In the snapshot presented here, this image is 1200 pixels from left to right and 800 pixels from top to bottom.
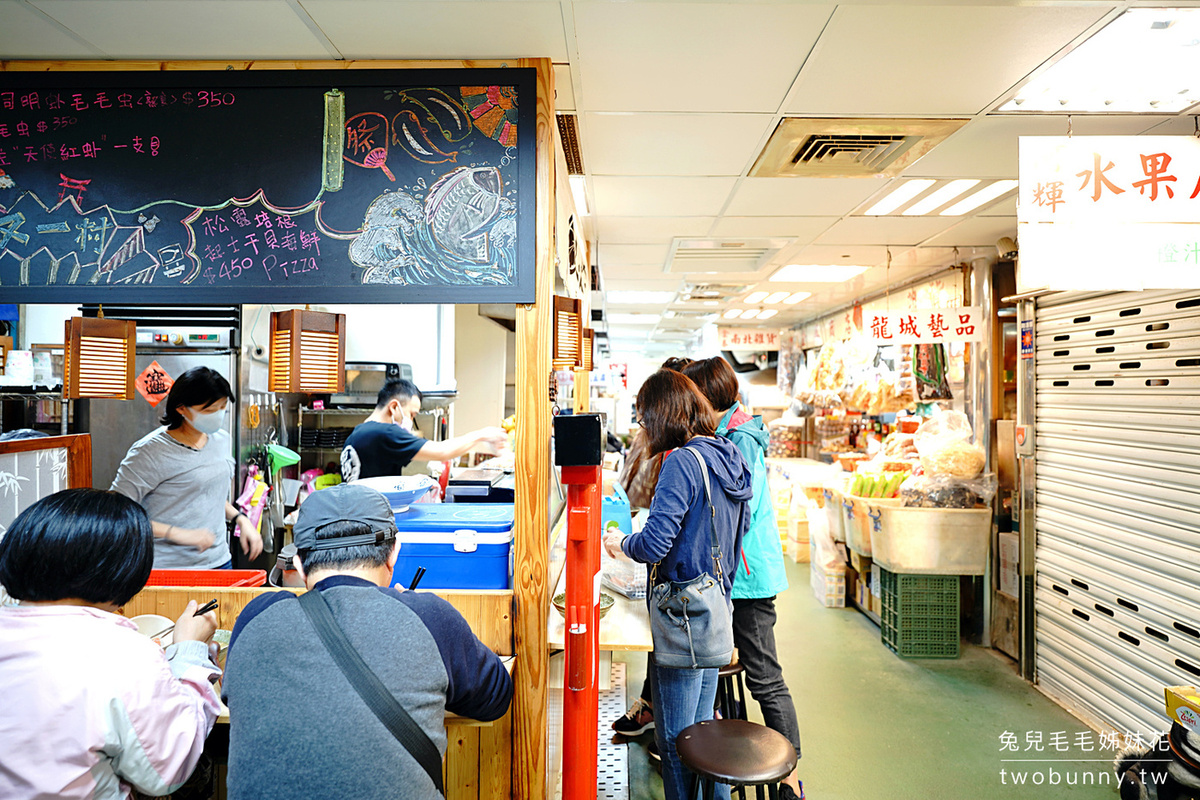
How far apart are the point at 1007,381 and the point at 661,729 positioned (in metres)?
4.09

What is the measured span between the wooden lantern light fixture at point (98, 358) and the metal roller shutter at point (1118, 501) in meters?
4.93

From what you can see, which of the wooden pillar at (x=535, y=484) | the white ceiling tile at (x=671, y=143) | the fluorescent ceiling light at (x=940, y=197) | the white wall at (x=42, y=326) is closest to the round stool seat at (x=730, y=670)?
the wooden pillar at (x=535, y=484)

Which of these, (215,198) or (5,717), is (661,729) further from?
(215,198)

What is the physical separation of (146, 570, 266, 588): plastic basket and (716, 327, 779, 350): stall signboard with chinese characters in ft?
26.8

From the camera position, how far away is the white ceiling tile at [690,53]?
201cm

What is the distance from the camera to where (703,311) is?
903 centimetres

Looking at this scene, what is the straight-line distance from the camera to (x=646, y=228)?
181 inches

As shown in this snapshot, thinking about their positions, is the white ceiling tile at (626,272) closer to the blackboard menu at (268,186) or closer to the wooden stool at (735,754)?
the blackboard menu at (268,186)

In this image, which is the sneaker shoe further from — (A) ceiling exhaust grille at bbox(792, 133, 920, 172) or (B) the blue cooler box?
(A) ceiling exhaust grille at bbox(792, 133, 920, 172)

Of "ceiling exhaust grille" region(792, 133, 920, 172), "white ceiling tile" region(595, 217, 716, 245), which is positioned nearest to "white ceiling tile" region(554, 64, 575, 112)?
"ceiling exhaust grille" region(792, 133, 920, 172)

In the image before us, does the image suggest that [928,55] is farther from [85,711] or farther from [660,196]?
[85,711]

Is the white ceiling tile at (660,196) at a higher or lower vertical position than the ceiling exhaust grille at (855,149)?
higher

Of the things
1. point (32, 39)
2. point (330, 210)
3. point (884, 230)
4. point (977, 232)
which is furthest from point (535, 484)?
point (977, 232)

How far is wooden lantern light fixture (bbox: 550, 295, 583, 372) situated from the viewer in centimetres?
316
